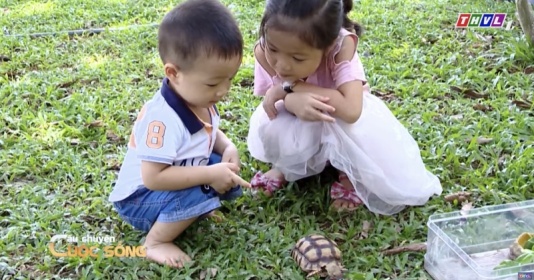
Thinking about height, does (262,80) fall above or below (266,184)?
above

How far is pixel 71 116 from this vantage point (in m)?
3.28

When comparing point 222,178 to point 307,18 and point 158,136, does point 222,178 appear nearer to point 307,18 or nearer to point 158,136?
point 158,136

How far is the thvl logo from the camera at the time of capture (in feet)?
14.6

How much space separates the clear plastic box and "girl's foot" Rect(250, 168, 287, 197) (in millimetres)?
676

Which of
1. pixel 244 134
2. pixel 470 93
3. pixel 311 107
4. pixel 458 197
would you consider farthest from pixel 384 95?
pixel 311 107

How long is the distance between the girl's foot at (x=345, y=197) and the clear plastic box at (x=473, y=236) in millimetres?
375

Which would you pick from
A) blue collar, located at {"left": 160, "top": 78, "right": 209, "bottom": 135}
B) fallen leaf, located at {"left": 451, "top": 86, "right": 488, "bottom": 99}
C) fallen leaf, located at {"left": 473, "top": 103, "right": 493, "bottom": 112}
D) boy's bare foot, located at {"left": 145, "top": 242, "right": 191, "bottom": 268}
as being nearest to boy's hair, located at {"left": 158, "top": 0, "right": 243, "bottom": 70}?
blue collar, located at {"left": 160, "top": 78, "right": 209, "bottom": 135}

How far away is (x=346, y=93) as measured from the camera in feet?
7.56

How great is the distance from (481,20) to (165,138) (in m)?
3.18

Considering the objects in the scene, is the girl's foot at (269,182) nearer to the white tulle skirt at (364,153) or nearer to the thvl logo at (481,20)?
the white tulle skirt at (364,153)

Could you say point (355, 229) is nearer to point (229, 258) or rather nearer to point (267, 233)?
point (267, 233)

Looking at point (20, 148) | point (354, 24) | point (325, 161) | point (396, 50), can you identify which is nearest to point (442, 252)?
point (325, 161)

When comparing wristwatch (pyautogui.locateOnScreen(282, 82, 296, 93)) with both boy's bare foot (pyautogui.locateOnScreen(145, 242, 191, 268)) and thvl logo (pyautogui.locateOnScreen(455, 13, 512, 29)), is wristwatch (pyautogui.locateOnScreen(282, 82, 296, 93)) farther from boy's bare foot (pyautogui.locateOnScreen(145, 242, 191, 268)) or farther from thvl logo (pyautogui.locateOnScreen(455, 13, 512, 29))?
thvl logo (pyautogui.locateOnScreen(455, 13, 512, 29))

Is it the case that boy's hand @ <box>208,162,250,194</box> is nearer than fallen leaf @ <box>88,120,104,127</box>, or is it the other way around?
boy's hand @ <box>208,162,250,194</box>
